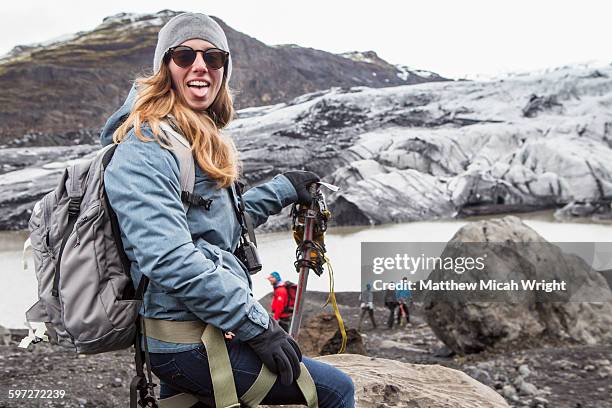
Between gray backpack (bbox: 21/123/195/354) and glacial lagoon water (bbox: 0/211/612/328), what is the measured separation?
13.8 meters

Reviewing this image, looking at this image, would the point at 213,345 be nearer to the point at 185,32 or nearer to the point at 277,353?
the point at 277,353

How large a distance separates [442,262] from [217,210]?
23.8ft

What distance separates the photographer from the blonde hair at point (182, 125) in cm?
172

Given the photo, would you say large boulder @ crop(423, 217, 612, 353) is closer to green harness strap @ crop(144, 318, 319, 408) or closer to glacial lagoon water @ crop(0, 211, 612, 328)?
Result: green harness strap @ crop(144, 318, 319, 408)

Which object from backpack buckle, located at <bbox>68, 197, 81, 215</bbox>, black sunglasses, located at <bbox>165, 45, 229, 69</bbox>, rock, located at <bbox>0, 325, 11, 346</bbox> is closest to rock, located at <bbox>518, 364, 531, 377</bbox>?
black sunglasses, located at <bbox>165, 45, 229, 69</bbox>

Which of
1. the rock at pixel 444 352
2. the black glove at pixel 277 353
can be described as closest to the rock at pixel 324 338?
the rock at pixel 444 352

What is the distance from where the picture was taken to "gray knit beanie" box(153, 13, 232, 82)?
1902 millimetres

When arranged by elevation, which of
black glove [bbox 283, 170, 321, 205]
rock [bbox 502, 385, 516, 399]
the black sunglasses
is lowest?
rock [bbox 502, 385, 516, 399]

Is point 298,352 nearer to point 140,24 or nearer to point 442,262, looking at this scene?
point 442,262

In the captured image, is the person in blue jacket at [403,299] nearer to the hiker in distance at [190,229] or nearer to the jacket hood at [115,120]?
the hiker in distance at [190,229]

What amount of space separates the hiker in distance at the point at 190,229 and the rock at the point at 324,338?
17.6 feet

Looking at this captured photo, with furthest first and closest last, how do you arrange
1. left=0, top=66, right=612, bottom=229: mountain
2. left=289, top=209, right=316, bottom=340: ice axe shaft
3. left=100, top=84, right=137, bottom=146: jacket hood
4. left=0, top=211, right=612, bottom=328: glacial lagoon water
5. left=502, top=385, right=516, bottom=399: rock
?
left=0, top=66, right=612, bottom=229: mountain < left=0, top=211, right=612, bottom=328: glacial lagoon water < left=502, top=385, right=516, bottom=399: rock < left=289, top=209, right=316, bottom=340: ice axe shaft < left=100, top=84, right=137, bottom=146: jacket hood

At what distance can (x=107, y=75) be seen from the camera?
2183 cm

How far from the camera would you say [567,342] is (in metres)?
7.96
